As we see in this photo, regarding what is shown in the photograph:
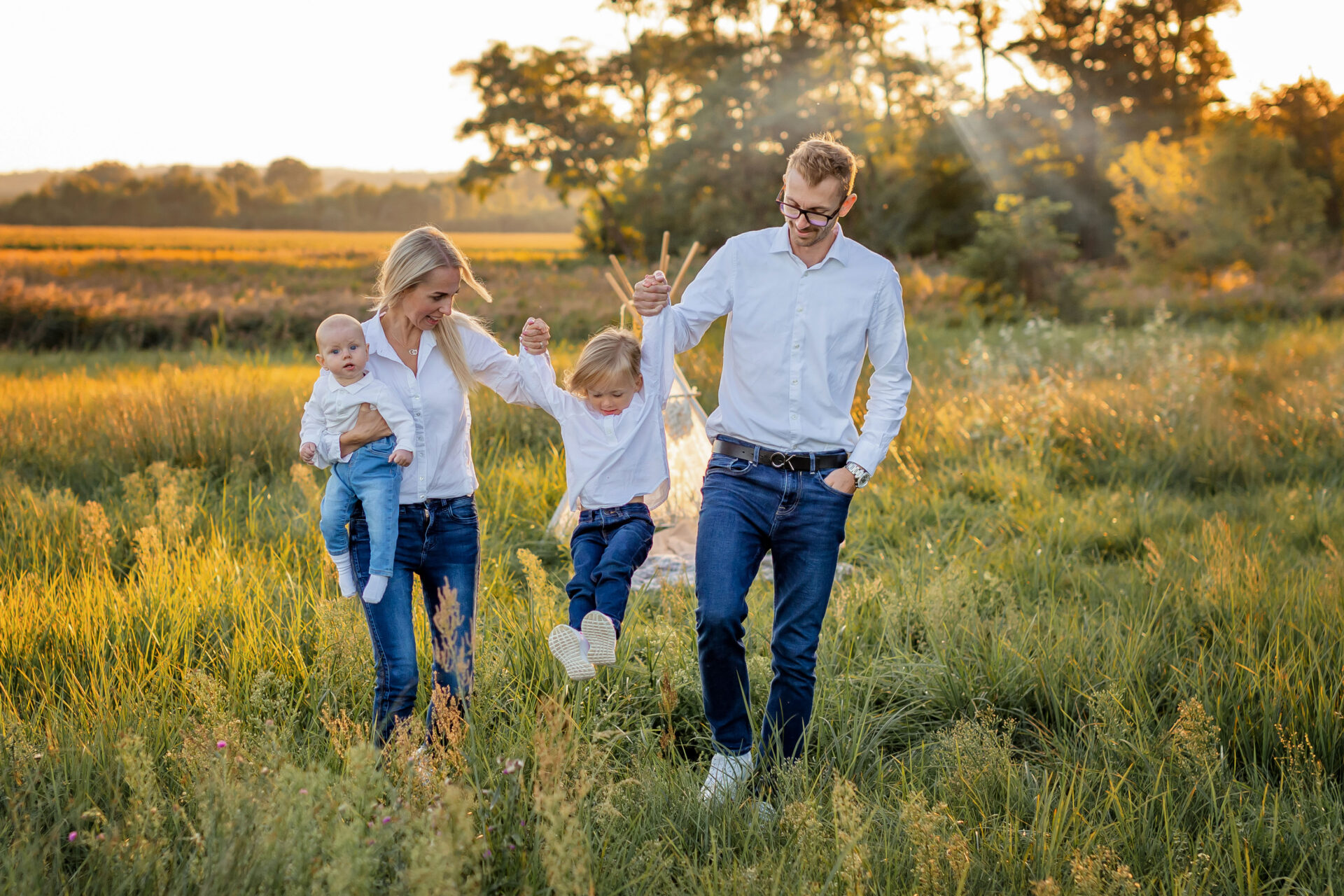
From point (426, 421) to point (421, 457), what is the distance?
0.44 ft

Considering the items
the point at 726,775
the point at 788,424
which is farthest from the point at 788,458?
the point at 726,775

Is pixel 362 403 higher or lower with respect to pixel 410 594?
higher

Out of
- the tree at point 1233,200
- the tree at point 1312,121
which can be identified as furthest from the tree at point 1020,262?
the tree at point 1312,121

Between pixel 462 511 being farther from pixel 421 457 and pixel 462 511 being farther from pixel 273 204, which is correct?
pixel 273 204

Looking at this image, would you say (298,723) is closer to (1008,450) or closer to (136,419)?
(136,419)

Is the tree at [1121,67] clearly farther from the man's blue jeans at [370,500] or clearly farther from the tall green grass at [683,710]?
the man's blue jeans at [370,500]

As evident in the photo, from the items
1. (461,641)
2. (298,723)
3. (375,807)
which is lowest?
(298,723)

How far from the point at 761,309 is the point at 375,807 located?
1.96m

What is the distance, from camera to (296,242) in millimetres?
51125

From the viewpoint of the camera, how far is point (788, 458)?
124 inches

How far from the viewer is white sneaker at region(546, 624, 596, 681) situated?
288 cm

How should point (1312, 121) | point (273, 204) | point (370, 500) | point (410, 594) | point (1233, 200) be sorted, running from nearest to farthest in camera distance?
point (370, 500) < point (410, 594) < point (1233, 200) < point (1312, 121) < point (273, 204)

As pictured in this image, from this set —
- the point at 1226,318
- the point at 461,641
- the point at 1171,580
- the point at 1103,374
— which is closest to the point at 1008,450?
the point at 1171,580

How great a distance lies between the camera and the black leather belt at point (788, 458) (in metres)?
3.15
